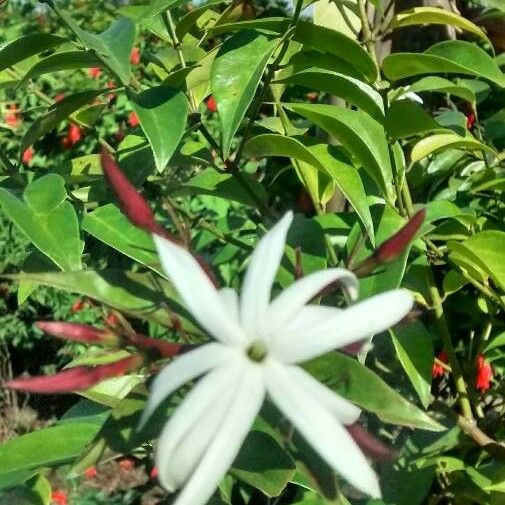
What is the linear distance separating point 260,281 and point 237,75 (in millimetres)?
406

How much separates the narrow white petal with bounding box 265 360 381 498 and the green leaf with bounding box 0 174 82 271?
343mm

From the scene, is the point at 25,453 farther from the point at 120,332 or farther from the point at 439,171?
the point at 439,171

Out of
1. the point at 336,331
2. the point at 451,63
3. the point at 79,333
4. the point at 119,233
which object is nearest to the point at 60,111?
the point at 119,233

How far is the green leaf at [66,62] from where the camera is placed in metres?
1.03

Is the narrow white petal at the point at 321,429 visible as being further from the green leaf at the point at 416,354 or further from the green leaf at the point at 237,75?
the green leaf at the point at 416,354

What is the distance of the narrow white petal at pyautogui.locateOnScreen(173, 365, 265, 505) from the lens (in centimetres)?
54

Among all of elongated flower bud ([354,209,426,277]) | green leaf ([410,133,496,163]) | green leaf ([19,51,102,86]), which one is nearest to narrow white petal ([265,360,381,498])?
elongated flower bud ([354,209,426,277])

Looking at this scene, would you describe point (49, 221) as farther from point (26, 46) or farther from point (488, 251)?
point (488, 251)

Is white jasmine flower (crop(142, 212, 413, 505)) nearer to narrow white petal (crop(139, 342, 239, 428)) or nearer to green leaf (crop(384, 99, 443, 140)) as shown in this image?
narrow white petal (crop(139, 342, 239, 428))

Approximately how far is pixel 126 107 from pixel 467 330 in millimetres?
2156

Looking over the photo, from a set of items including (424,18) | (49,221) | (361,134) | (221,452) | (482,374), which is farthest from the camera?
(482,374)

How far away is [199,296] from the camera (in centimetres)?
60

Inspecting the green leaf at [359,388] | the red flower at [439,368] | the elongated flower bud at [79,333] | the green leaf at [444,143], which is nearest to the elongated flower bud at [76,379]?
the elongated flower bud at [79,333]

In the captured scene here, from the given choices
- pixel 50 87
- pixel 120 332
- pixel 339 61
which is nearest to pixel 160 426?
pixel 120 332
